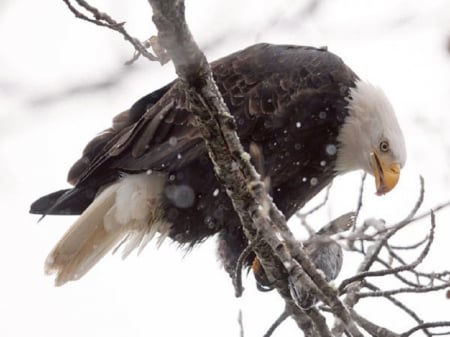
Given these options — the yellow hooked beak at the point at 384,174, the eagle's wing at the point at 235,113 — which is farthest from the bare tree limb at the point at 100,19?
the yellow hooked beak at the point at 384,174

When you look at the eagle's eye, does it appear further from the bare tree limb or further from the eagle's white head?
the bare tree limb

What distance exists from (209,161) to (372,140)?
2.70 ft

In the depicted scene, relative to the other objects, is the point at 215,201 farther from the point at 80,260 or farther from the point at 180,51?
the point at 180,51

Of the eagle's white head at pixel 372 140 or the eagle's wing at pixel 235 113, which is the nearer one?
the eagle's wing at pixel 235 113

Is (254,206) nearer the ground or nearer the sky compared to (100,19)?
nearer the ground

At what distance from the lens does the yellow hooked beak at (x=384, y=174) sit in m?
4.22

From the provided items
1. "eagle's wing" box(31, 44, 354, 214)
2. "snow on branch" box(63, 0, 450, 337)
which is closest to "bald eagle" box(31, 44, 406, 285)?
"eagle's wing" box(31, 44, 354, 214)

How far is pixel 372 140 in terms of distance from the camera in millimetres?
4309

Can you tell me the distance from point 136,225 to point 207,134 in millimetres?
1648

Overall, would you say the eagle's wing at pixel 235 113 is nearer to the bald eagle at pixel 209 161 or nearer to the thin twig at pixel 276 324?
the bald eagle at pixel 209 161

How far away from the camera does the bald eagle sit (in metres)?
4.09

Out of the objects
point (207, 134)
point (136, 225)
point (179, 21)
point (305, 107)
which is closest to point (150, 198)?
point (136, 225)

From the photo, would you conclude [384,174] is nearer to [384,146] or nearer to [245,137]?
[384,146]

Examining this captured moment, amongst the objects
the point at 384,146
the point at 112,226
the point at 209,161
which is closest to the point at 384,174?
the point at 384,146
